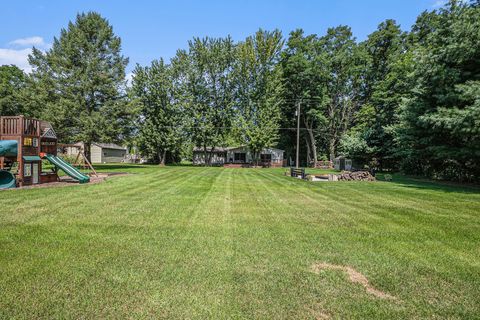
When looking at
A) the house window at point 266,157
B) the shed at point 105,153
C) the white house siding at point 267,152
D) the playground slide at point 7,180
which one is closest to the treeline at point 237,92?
the white house siding at point 267,152

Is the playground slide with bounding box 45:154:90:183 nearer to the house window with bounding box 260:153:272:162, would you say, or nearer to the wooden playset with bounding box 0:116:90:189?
the wooden playset with bounding box 0:116:90:189

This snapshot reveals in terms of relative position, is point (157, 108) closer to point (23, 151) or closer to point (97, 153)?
point (97, 153)

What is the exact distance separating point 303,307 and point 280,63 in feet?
152

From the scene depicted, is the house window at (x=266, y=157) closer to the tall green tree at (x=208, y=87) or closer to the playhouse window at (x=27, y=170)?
the tall green tree at (x=208, y=87)

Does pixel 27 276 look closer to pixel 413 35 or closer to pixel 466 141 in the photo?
→ pixel 466 141

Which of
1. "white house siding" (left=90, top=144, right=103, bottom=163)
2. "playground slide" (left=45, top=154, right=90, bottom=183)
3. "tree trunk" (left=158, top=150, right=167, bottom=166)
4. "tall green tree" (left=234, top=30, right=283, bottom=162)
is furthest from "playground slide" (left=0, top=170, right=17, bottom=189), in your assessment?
"white house siding" (left=90, top=144, right=103, bottom=163)

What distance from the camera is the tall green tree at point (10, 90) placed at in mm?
34559

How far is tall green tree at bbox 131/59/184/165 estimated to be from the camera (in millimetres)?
41375

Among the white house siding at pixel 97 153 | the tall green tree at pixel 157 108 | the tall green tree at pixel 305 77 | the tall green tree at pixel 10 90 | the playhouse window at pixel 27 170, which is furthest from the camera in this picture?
the white house siding at pixel 97 153

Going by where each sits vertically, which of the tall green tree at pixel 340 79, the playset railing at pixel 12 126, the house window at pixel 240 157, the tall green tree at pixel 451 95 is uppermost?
the tall green tree at pixel 340 79

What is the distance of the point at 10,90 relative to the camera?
3681 cm

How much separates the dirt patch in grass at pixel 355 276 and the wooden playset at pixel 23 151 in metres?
14.1

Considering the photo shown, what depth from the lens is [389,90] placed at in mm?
32969

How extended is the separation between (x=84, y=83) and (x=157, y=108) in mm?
14473
